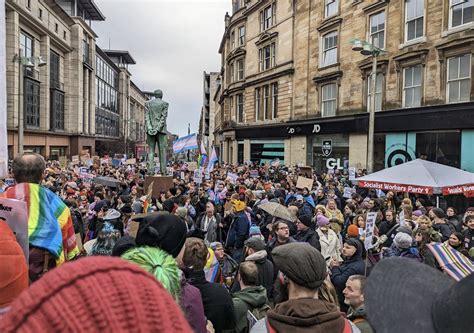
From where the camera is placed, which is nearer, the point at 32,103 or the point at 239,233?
the point at 239,233

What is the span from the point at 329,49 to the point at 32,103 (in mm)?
29915

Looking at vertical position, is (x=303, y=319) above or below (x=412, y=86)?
below

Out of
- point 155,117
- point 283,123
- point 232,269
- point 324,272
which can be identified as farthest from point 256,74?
point 324,272

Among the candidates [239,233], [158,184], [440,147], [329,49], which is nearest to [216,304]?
[239,233]

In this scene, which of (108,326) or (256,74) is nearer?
(108,326)

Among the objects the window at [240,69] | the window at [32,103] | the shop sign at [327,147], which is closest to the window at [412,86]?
the shop sign at [327,147]

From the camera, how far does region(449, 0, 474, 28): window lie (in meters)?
17.5

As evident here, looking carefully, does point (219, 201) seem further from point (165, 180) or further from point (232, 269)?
point (232, 269)

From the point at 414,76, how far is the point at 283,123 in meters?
12.2

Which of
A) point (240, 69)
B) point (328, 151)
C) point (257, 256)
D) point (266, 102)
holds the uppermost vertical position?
point (240, 69)

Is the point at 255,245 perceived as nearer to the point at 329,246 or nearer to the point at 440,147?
the point at 329,246

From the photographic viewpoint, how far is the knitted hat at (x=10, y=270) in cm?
177

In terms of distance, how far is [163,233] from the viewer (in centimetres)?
279

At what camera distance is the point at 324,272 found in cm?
259
